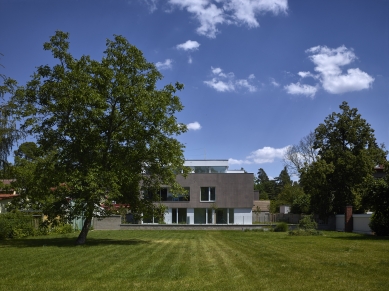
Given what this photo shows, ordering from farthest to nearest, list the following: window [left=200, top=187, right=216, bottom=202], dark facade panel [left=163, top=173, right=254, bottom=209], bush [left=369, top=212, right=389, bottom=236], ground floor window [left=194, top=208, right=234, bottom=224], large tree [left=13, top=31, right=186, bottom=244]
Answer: window [left=200, top=187, right=216, bottom=202] < ground floor window [left=194, top=208, right=234, bottom=224] < dark facade panel [left=163, top=173, right=254, bottom=209] < bush [left=369, top=212, right=389, bottom=236] < large tree [left=13, top=31, right=186, bottom=244]

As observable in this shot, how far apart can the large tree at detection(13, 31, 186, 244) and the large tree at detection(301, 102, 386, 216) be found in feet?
76.4

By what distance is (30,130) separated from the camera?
75.4 ft

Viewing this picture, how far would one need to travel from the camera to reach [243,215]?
5069 centimetres

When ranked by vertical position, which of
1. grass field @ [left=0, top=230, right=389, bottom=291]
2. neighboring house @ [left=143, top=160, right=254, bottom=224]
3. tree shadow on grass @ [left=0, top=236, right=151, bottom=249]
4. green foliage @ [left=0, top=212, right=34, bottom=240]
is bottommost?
tree shadow on grass @ [left=0, top=236, right=151, bottom=249]

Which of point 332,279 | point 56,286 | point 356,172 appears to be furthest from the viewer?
point 356,172

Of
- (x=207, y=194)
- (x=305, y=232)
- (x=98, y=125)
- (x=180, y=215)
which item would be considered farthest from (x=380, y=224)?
(x=180, y=215)

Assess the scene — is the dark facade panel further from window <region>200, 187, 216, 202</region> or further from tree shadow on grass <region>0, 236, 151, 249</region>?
tree shadow on grass <region>0, 236, 151, 249</region>

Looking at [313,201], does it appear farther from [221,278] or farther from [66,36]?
[221,278]

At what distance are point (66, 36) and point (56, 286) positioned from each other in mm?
16231

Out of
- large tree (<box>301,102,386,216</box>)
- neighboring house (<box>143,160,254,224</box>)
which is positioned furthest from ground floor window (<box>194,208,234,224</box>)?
large tree (<box>301,102,386,216</box>)

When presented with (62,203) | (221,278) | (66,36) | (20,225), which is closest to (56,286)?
(221,278)

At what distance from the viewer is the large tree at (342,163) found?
4247cm

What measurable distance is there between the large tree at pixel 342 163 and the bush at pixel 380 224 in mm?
11110

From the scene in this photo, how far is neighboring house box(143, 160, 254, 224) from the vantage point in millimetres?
50531
